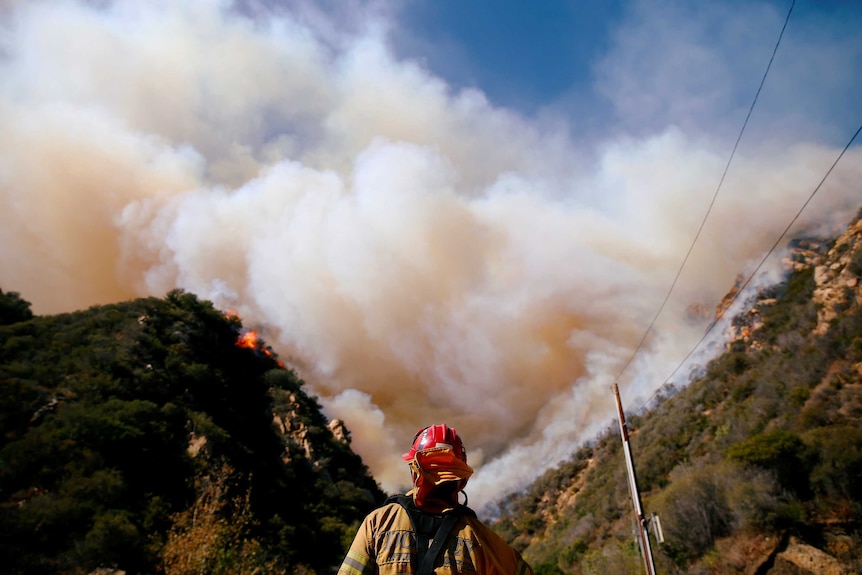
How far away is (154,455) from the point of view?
32688mm

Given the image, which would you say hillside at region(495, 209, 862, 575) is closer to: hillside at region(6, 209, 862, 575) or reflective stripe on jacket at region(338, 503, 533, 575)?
hillside at region(6, 209, 862, 575)

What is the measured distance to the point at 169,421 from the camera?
120 feet

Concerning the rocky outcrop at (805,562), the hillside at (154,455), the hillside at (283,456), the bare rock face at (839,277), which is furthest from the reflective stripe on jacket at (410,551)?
the bare rock face at (839,277)

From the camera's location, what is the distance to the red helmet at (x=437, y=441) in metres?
3.62

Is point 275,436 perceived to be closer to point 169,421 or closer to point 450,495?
point 169,421

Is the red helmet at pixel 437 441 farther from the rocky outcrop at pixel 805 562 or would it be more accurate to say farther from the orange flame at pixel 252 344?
the orange flame at pixel 252 344

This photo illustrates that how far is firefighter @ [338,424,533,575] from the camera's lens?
3.05 m

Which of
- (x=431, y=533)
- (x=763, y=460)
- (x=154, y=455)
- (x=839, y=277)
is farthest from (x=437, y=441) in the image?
(x=839, y=277)

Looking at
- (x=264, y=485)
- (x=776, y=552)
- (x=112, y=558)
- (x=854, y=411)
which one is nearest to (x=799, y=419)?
(x=854, y=411)

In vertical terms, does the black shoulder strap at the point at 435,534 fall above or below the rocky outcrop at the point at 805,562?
above

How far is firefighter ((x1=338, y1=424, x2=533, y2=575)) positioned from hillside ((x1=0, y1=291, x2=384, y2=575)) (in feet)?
61.8

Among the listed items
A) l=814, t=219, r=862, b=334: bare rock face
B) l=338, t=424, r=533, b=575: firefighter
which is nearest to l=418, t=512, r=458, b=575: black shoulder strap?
l=338, t=424, r=533, b=575: firefighter

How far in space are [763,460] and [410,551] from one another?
2871 centimetres

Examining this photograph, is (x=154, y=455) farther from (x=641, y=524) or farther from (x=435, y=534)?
(x=435, y=534)
